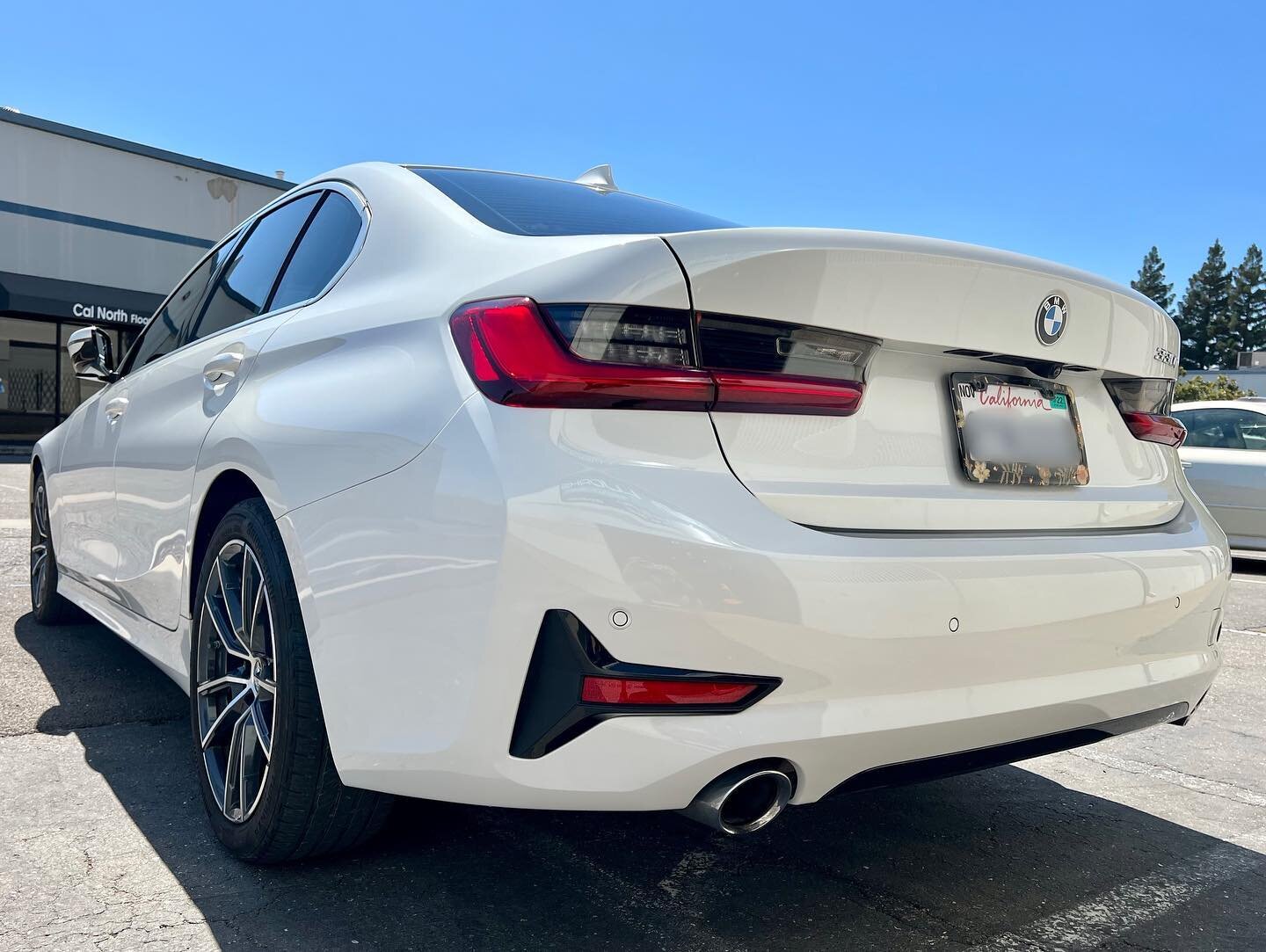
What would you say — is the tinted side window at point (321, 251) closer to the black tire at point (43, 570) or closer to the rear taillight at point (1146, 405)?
the rear taillight at point (1146, 405)

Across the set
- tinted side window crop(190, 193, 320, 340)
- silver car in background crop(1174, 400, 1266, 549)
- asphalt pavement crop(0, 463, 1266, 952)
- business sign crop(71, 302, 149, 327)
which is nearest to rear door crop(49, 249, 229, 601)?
tinted side window crop(190, 193, 320, 340)

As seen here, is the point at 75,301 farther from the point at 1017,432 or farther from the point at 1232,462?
the point at 1017,432

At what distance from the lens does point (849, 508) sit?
188cm

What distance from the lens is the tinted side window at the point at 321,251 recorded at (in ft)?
8.43

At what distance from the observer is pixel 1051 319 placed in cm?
219

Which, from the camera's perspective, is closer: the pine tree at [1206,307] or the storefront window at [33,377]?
the storefront window at [33,377]

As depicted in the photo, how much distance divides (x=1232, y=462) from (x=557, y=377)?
349 inches

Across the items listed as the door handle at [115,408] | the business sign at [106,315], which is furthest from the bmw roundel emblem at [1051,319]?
the business sign at [106,315]

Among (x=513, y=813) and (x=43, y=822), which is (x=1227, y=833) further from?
(x=43, y=822)

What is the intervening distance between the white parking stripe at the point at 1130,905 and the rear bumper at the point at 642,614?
482mm

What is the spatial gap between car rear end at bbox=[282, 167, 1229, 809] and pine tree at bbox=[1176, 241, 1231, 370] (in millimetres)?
95398

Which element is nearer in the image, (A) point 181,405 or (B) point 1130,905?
(B) point 1130,905

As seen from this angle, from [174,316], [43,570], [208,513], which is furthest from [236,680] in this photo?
[43,570]

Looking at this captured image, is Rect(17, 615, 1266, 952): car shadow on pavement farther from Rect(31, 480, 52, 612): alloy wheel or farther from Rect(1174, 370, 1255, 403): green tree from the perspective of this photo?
Rect(1174, 370, 1255, 403): green tree
